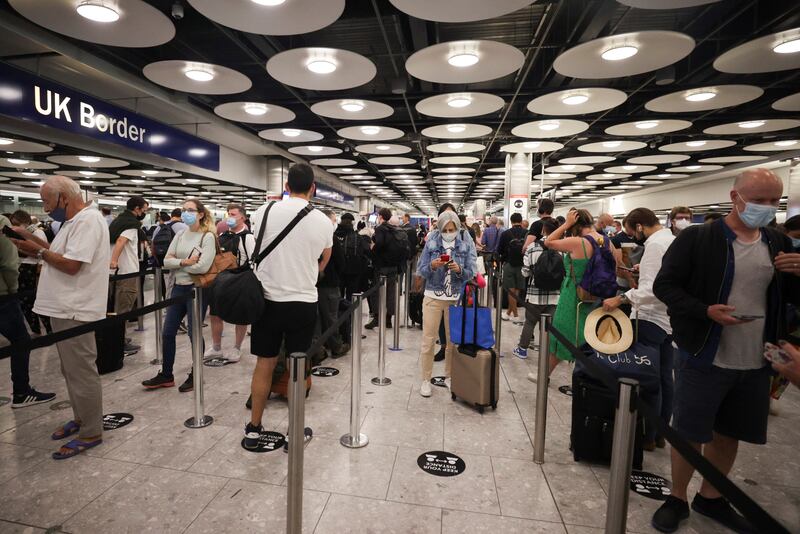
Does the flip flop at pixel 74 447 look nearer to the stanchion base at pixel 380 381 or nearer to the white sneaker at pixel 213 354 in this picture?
the white sneaker at pixel 213 354

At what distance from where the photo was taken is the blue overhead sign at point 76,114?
471 centimetres

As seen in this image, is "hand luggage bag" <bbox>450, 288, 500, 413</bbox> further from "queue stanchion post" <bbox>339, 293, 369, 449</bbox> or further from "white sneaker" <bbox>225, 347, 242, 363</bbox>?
"white sneaker" <bbox>225, 347, 242, 363</bbox>

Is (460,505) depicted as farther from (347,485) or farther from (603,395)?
(603,395)

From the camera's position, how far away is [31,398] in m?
3.54

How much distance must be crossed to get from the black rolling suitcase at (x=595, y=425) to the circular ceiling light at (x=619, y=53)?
14.6ft

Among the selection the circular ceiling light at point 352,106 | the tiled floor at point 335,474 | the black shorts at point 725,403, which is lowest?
the tiled floor at point 335,474

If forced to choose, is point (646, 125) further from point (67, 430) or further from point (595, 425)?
point (67, 430)

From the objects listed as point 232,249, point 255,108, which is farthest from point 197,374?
point 255,108

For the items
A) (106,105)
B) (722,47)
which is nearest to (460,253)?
(106,105)

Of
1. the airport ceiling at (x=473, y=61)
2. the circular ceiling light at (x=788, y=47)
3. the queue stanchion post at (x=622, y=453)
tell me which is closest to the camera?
the queue stanchion post at (x=622, y=453)

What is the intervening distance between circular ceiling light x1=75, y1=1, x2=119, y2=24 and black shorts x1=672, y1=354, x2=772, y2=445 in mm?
5986

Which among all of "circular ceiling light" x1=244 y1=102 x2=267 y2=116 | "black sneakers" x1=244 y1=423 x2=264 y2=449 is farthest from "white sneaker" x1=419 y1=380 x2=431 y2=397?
"circular ceiling light" x1=244 y1=102 x2=267 y2=116

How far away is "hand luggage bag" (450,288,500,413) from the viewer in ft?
11.4

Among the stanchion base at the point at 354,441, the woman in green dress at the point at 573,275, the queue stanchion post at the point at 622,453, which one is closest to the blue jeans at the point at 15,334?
the stanchion base at the point at 354,441
